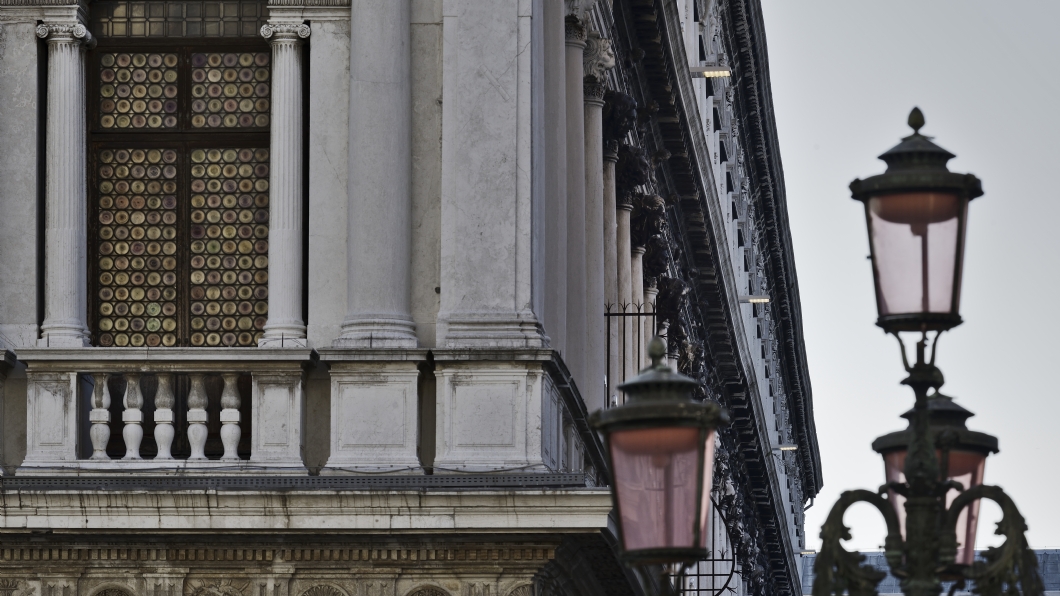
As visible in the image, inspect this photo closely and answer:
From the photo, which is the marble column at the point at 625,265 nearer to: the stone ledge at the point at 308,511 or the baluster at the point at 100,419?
the baluster at the point at 100,419

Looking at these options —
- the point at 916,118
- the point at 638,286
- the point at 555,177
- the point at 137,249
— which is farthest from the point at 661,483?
the point at 638,286

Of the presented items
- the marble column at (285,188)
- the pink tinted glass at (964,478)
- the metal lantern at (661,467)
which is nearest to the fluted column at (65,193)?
the marble column at (285,188)

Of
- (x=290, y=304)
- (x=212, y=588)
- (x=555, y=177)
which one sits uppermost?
(x=555, y=177)

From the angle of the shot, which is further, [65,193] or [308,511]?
[65,193]

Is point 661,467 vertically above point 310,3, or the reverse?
point 310,3

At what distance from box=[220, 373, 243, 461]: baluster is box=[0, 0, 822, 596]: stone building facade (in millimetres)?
23

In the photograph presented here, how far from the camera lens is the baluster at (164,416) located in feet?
59.5

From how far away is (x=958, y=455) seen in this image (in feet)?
38.4

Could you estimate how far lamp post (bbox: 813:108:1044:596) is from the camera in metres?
10.4

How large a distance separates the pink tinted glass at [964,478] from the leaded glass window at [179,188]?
28.8ft

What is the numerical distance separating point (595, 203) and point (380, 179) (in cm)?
696

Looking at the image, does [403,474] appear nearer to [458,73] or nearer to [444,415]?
[444,415]

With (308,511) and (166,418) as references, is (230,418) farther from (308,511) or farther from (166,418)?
(308,511)

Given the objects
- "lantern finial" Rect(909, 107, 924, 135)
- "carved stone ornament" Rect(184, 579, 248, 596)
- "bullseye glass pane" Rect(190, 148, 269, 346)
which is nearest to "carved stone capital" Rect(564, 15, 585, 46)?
"bullseye glass pane" Rect(190, 148, 269, 346)
